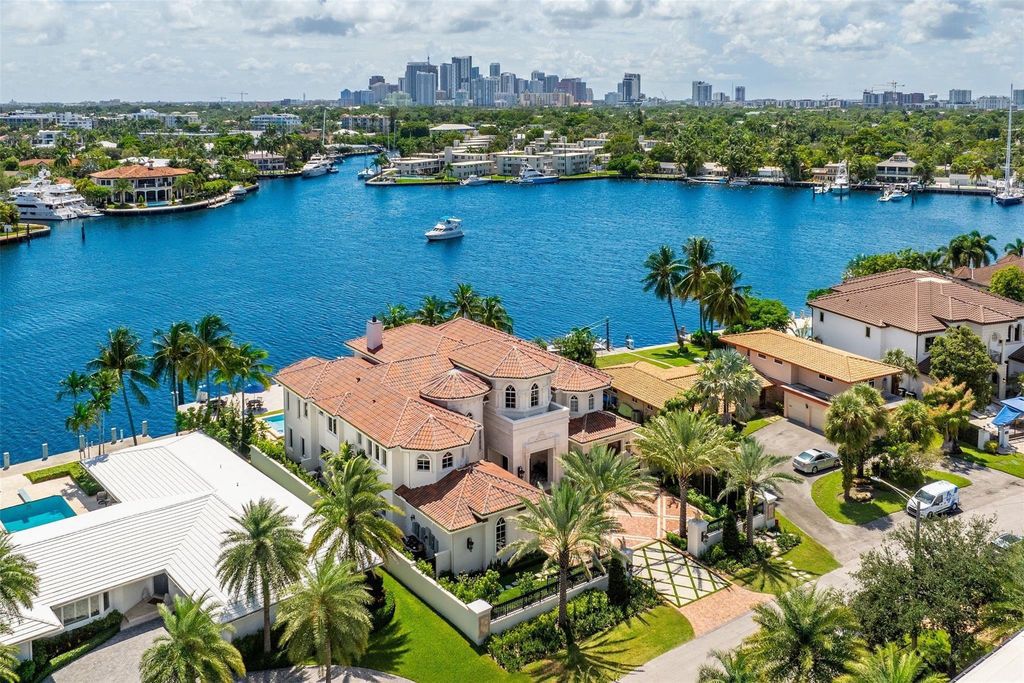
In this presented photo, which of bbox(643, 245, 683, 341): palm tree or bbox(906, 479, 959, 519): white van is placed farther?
bbox(643, 245, 683, 341): palm tree

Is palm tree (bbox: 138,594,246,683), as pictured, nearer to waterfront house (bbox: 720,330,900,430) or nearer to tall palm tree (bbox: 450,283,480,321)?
waterfront house (bbox: 720,330,900,430)

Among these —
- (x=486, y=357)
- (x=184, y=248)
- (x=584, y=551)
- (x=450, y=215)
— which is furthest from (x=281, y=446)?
(x=450, y=215)

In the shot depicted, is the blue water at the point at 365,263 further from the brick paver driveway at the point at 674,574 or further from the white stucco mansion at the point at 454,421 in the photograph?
the brick paver driveway at the point at 674,574

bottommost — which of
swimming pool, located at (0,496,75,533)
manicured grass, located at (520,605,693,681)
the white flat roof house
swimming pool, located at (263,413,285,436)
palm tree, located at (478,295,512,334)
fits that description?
manicured grass, located at (520,605,693,681)

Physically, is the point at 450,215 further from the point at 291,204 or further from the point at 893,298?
the point at 893,298

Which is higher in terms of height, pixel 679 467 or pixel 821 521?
pixel 679 467

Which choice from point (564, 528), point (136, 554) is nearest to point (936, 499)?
point (564, 528)

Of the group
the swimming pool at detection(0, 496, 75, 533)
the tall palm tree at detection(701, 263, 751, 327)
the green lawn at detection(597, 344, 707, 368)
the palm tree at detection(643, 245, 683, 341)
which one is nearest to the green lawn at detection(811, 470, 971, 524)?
the green lawn at detection(597, 344, 707, 368)
